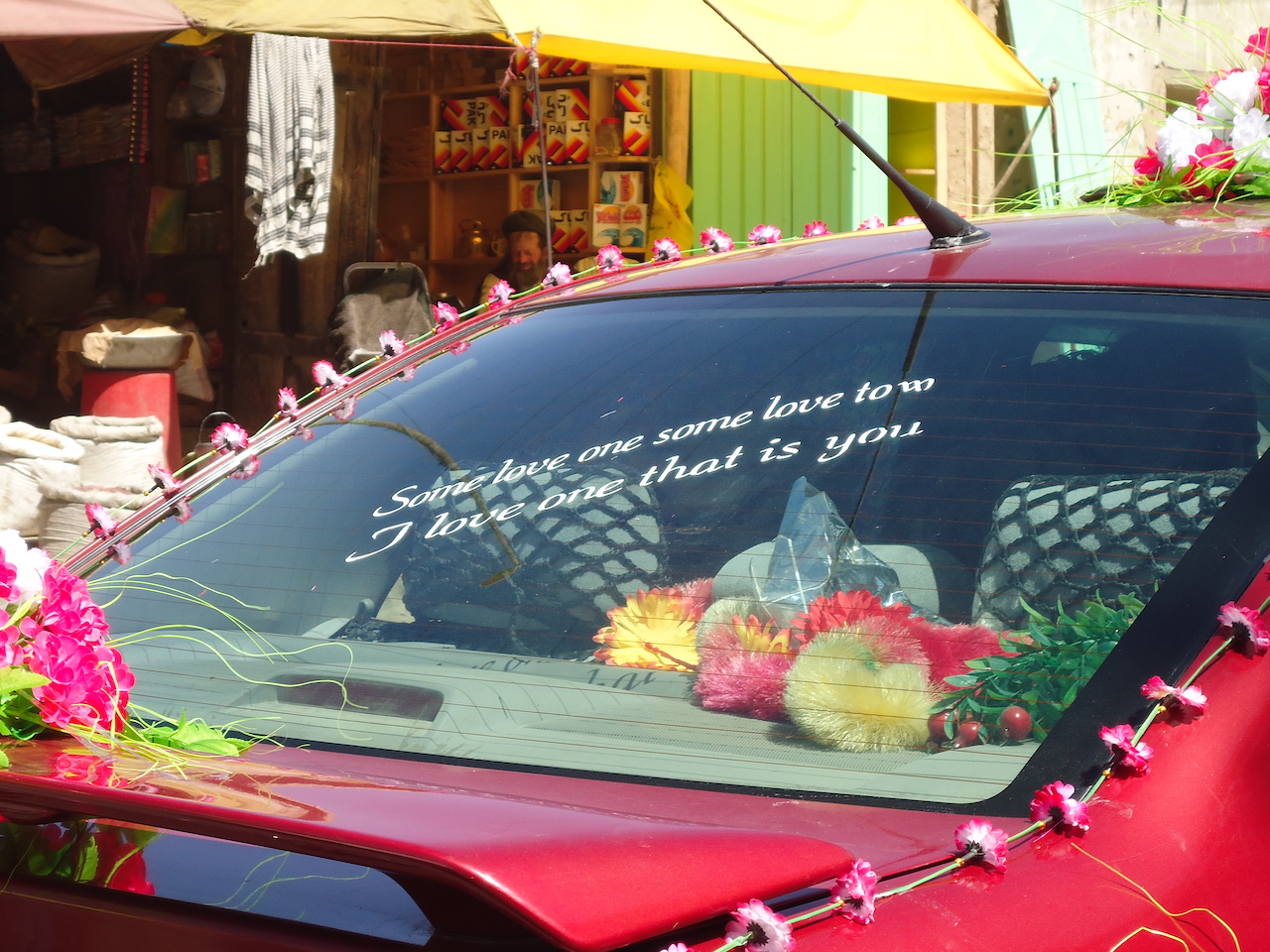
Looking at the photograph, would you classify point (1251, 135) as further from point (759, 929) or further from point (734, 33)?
point (734, 33)

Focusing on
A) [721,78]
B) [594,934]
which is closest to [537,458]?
[594,934]

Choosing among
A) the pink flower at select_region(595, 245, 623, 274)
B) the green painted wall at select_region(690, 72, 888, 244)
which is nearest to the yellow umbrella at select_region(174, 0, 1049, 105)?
the green painted wall at select_region(690, 72, 888, 244)

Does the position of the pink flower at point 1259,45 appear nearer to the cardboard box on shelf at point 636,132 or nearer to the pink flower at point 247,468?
the pink flower at point 247,468

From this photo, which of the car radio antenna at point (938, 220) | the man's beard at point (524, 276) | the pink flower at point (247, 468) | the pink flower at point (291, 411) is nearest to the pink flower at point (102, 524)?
the pink flower at point (247, 468)

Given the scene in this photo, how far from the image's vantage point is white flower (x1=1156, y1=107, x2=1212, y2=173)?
2.36m

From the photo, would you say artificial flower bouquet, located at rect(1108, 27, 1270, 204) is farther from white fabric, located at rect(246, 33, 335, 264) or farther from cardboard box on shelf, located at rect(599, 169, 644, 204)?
cardboard box on shelf, located at rect(599, 169, 644, 204)

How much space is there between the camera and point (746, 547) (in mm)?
1429

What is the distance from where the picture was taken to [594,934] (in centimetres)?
77

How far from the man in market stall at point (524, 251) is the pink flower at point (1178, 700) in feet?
20.7

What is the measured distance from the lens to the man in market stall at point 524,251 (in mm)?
7293

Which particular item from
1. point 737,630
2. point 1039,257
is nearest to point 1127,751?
point 737,630

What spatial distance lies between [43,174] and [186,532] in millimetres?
7181

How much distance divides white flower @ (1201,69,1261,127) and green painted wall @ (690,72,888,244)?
5.50m

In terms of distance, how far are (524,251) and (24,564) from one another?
244 inches
